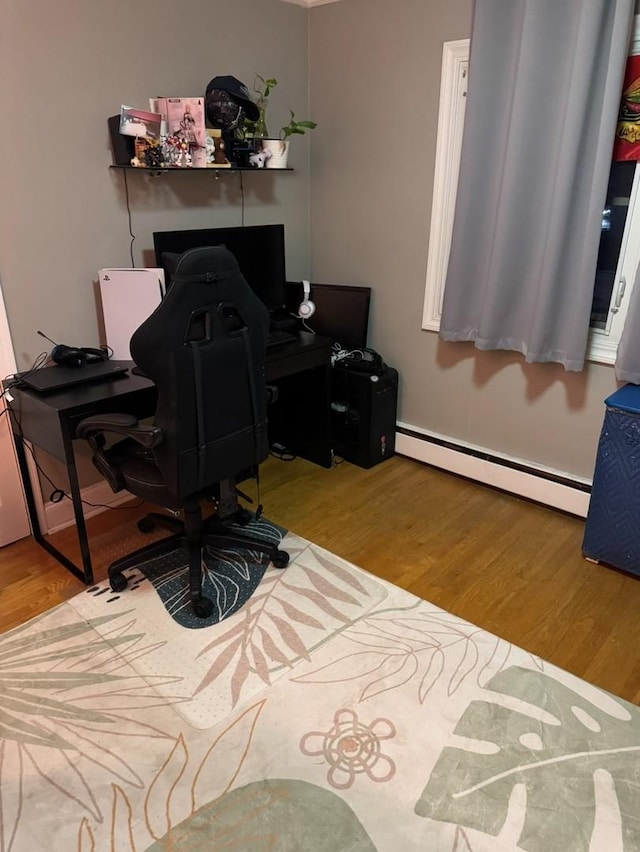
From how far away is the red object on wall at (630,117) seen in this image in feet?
7.25

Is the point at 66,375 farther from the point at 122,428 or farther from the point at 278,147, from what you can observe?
the point at 278,147

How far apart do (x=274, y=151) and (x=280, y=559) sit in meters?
1.99

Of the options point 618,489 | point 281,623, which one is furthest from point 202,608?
point 618,489

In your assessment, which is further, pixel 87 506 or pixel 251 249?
pixel 251 249

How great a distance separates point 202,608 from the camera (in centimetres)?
215

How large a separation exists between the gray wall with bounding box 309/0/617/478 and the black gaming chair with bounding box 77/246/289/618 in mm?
1344

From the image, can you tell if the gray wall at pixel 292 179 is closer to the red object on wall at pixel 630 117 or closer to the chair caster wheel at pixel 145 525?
the chair caster wheel at pixel 145 525

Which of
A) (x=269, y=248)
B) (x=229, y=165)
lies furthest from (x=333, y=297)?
(x=229, y=165)

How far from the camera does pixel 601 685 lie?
1.88 meters

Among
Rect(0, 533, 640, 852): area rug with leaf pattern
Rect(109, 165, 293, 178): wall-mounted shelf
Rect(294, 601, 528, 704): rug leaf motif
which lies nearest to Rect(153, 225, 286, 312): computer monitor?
Rect(109, 165, 293, 178): wall-mounted shelf

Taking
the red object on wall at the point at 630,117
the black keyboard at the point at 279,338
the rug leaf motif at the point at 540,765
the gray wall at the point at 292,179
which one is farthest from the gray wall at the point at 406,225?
the rug leaf motif at the point at 540,765

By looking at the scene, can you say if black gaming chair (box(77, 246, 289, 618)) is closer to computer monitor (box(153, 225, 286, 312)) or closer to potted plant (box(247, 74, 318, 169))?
computer monitor (box(153, 225, 286, 312))

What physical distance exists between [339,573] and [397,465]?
1.08m

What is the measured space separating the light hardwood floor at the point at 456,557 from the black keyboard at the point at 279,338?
75 centimetres
